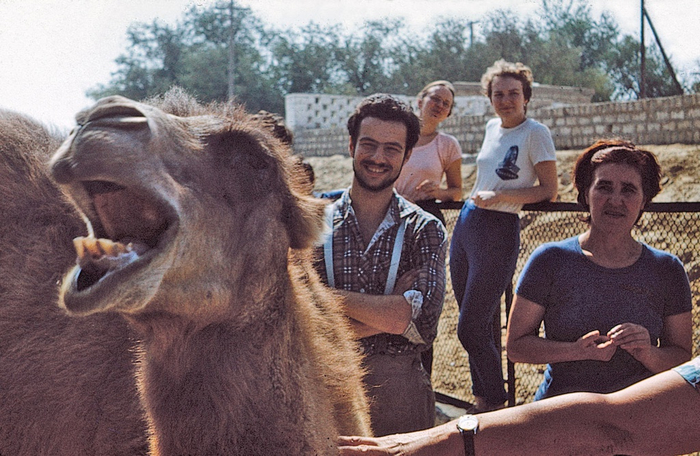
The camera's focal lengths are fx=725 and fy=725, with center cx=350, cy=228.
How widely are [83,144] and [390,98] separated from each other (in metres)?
1.91

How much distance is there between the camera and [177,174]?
205cm

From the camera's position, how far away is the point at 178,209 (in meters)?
1.98

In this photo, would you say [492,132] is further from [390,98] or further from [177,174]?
[177,174]

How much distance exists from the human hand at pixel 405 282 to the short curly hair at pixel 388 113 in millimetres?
677

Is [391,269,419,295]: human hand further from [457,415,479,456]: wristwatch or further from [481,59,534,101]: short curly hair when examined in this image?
[481,59,534,101]: short curly hair

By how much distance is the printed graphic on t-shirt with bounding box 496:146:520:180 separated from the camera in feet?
15.3

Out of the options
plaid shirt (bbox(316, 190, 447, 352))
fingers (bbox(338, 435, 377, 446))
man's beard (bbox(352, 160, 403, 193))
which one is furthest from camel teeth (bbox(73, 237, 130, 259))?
man's beard (bbox(352, 160, 403, 193))

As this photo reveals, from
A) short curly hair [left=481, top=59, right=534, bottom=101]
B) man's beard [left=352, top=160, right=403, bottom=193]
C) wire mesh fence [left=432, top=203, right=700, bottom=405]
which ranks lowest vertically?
wire mesh fence [left=432, top=203, right=700, bottom=405]

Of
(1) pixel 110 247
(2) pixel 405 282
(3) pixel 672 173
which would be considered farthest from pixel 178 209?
(3) pixel 672 173

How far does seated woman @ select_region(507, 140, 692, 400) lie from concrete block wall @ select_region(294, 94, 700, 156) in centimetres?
1008

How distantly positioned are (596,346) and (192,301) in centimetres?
185

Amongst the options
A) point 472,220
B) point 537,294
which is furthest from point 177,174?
point 472,220

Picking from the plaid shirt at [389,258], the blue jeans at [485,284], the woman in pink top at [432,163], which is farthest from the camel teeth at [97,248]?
the woman in pink top at [432,163]

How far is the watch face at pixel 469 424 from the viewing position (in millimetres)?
2045
